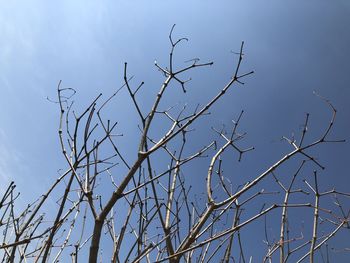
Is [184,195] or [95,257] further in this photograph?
[184,195]

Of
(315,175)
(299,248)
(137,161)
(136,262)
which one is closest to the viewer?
(137,161)

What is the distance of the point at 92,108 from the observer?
2.11 meters

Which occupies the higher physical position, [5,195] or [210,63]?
[210,63]

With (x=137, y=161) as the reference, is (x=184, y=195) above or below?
above

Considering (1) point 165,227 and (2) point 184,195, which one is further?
(2) point 184,195

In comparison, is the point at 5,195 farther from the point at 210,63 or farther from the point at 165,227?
the point at 210,63

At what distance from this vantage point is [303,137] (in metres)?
2.30

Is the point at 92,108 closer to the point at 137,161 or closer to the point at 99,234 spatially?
the point at 137,161

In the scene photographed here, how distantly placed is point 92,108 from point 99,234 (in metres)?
0.78

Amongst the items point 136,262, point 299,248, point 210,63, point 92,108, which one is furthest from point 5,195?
point 299,248

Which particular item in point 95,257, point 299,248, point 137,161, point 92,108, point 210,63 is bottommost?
point 95,257

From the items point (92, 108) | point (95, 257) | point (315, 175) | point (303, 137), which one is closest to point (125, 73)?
point (92, 108)

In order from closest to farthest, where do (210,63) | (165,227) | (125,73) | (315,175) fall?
(125,73), (210,63), (165,227), (315,175)

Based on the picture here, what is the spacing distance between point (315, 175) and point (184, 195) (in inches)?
40.7
